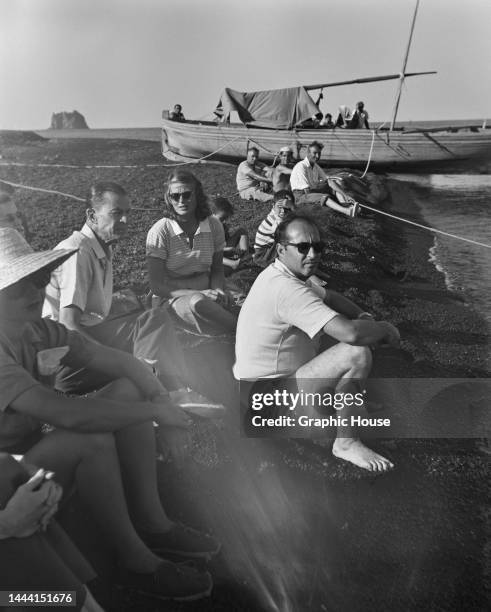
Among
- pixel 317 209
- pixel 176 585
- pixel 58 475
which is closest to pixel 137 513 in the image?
pixel 176 585

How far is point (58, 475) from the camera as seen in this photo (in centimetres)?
212

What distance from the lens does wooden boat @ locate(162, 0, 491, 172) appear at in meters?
20.6

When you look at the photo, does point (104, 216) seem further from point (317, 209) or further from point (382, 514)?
point (317, 209)

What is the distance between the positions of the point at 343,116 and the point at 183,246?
19765 mm

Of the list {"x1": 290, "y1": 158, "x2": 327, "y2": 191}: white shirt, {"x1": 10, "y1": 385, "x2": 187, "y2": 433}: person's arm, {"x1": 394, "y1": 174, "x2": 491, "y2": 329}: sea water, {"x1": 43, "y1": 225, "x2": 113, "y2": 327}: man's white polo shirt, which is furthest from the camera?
{"x1": 290, "y1": 158, "x2": 327, "y2": 191}: white shirt

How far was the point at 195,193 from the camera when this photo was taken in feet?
15.0

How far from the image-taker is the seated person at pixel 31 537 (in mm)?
1820

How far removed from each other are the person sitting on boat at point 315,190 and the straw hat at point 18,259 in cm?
939

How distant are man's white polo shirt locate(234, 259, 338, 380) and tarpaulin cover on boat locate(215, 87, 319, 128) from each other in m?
20.3

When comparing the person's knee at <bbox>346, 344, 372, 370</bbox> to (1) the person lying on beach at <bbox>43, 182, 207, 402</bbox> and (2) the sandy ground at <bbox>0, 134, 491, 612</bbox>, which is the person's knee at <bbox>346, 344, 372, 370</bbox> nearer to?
(2) the sandy ground at <bbox>0, 134, 491, 612</bbox>

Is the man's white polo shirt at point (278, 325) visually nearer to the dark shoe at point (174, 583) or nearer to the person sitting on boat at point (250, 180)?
the dark shoe at point (174, 583)

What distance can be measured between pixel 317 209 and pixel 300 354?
327 inches

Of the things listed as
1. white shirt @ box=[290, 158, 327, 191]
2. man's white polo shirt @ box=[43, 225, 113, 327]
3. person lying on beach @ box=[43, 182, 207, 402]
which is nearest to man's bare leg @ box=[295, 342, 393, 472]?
person lying on beach @ box=[43, 182, 207, 402]

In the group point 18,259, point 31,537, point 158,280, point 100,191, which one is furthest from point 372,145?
point 31,537
